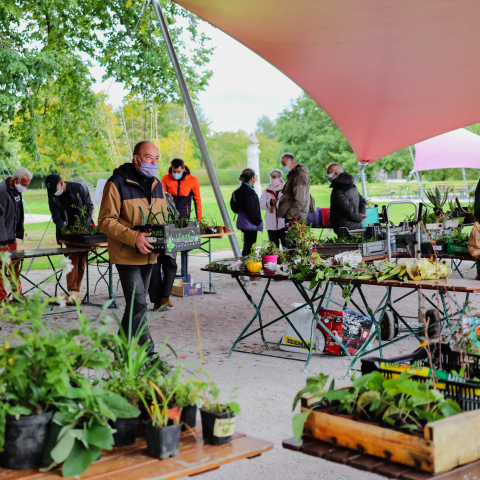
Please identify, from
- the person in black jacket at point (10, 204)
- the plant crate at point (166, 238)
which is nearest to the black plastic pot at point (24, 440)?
the plant crate at point (166, 238)

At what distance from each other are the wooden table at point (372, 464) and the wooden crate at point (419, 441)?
14mm

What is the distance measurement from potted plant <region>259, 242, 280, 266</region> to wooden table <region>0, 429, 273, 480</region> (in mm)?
3074

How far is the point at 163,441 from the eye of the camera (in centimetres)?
185

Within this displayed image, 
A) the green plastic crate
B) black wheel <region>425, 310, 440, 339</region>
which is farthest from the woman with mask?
black wheel <region>425, 310, 440, 339</region>

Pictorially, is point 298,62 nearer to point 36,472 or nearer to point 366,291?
point 366,291

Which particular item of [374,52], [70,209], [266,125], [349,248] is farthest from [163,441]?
[266,125]

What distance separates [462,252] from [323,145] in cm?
2726

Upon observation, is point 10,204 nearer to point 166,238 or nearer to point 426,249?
point 166,238

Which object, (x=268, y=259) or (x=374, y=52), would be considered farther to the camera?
(x=374, y=52)

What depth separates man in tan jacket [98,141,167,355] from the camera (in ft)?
14.1

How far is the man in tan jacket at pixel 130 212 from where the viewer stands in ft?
14.1

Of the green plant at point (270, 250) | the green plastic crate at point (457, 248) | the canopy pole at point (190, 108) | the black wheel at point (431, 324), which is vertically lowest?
the black wheel at point (431, 324)

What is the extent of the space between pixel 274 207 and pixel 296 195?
27.9 inches

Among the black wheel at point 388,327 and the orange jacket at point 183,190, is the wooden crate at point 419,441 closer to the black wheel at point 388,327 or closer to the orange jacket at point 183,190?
the black wheel at point 388,327
